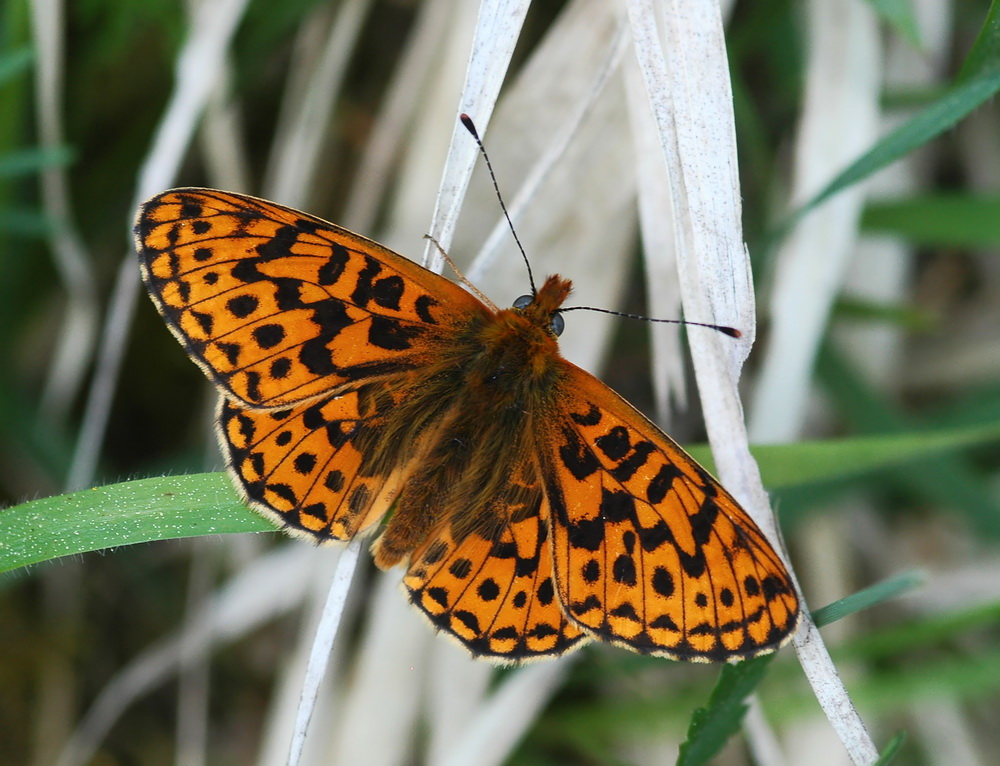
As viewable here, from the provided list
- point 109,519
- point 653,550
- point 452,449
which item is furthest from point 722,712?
point 109,519

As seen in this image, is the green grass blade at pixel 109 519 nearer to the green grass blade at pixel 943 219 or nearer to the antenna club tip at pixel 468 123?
the antenna club tip at pixel 468 123

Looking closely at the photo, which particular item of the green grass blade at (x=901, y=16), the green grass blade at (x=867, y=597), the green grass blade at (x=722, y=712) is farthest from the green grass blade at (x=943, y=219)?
the green grass blade at (x=722, y=712)

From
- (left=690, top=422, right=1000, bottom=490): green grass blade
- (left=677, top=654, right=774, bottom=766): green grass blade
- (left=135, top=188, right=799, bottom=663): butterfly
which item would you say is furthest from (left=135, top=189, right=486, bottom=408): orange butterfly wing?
(left=677, top=654, right=774, bottom=766): green grass blade

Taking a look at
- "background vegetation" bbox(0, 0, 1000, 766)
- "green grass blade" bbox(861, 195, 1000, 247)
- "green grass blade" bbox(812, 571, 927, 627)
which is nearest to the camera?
"green grass blade" bbox(812, 571, 927, 627)

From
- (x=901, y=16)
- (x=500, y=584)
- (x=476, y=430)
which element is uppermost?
(x=901, y=16)

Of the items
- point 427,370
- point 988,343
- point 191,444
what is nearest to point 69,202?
point 191,444

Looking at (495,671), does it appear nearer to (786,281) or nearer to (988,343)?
(786,281)

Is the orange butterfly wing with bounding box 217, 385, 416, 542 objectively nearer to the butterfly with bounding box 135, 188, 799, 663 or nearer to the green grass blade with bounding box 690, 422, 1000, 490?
the butterfly with bounding box 135, 188, 799, 663

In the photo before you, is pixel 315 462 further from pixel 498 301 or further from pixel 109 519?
pixel 498 301
